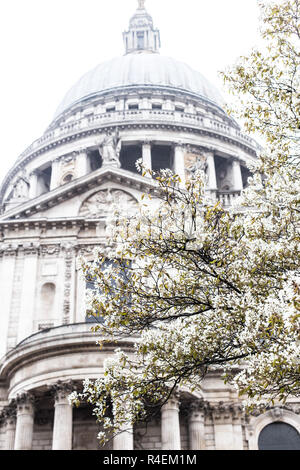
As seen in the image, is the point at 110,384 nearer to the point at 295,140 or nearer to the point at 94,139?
the point at 295,140

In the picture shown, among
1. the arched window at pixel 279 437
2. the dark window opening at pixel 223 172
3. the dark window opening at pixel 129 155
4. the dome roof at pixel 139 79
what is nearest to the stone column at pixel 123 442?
the arched window at pixel 279 437

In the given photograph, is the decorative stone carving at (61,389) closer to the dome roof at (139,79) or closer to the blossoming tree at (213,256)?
the blossoming tree at (213,256)

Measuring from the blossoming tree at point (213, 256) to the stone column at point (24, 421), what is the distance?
10301 mm

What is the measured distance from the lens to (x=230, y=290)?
35.8 ft

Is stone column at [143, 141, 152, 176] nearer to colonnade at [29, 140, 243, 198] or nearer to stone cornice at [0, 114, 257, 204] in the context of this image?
colonnade at [29, 140, 243, 198]

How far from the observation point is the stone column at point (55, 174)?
155 ft

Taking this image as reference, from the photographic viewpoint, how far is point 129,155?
50.0 meters

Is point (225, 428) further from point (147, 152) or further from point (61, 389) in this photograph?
point (147, 152)

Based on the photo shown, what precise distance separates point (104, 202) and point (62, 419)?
42.4ft

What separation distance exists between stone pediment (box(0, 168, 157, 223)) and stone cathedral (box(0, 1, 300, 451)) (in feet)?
0.18

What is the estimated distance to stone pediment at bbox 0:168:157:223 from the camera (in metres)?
29.0

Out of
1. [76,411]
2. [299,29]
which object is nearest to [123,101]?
[76,411]

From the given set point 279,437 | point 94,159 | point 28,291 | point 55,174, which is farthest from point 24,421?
point 94,159

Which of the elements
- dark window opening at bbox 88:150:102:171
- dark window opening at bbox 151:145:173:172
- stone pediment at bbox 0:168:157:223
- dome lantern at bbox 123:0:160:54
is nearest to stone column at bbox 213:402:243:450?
stone pediment at bbox 0:168:157:223
